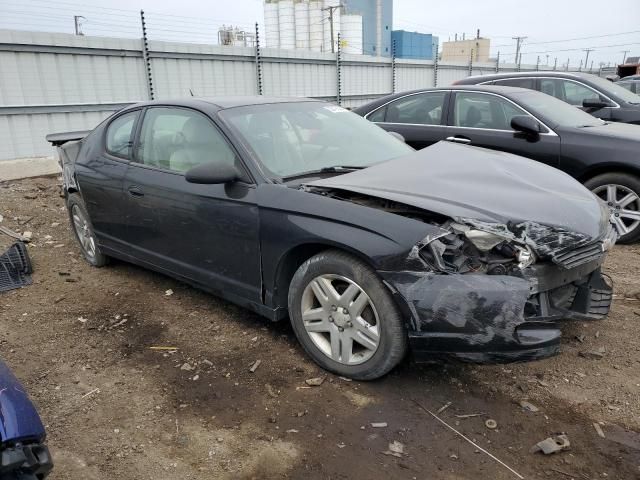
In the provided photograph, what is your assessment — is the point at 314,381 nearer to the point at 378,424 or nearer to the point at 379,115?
the point at 378,424

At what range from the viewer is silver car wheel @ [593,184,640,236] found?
5.22 meters

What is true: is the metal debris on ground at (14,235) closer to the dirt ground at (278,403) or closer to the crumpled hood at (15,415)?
the dirt ground at (278,403)

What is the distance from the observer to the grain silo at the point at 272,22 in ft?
118

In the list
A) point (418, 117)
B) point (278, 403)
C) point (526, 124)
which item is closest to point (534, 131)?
point (526, 124)

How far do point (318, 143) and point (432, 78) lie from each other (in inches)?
646

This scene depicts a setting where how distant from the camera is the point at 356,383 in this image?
303cm

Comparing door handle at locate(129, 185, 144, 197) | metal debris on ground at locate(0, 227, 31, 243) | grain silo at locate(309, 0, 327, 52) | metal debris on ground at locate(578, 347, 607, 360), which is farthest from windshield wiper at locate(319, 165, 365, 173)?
grain silo at locate(309, 0, 327, 52)

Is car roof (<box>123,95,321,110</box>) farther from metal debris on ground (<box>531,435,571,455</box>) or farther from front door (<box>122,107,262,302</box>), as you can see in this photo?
metal debris on ground (<box>531,435,571,455</box>)

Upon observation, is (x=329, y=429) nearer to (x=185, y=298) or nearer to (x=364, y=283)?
(x=364, y=283)

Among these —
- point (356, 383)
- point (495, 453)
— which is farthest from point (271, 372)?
point (495, 453)

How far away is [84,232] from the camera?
516 centimetres

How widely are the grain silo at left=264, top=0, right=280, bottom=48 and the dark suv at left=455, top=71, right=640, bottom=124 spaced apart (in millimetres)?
30690

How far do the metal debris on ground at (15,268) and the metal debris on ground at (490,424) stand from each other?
4.22m

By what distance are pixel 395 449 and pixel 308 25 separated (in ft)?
119
